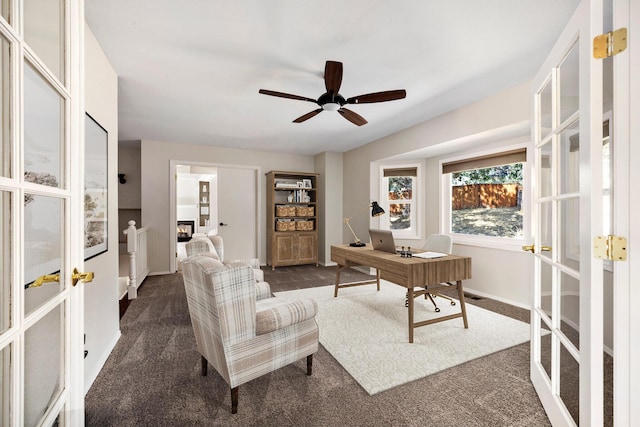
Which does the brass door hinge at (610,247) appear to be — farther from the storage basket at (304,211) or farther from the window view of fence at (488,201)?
the storage basket at (304,211)

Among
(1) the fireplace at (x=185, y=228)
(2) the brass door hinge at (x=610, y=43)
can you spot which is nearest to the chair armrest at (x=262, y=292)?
(2) the brass door hinge at (x=610, y=43)

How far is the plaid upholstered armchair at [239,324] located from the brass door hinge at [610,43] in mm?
1771

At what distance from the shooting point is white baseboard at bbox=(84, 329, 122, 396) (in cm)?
179

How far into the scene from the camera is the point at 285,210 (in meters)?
5.71

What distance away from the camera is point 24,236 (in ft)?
2.63

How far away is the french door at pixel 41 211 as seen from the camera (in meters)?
0.73

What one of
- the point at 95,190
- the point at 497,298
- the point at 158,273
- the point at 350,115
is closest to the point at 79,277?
the point at 95,190

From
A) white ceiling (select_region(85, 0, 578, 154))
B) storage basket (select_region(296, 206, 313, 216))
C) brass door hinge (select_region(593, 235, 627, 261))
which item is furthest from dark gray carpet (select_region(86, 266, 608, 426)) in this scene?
storage basket (select_region(296, 206, 313, 216))

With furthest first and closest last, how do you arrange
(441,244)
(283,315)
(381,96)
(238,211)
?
(238,211), (441,244), (381,96), (283,315)

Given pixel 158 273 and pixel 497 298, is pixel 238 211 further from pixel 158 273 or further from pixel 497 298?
pixel 497 298

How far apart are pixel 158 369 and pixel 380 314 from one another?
6.84 feet

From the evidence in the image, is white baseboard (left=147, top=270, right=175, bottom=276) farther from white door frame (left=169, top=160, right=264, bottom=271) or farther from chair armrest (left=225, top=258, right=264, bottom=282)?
chair armrest (left=225, top=258, right=264, bottom=282)

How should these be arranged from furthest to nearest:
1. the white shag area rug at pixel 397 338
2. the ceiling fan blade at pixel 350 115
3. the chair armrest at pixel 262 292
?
the ceiling fan blade at pixel 350 115 → the chair armrest at pixel 262 292 → the white shag area rug at pixel 397 338

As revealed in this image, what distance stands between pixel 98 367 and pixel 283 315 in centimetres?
145
